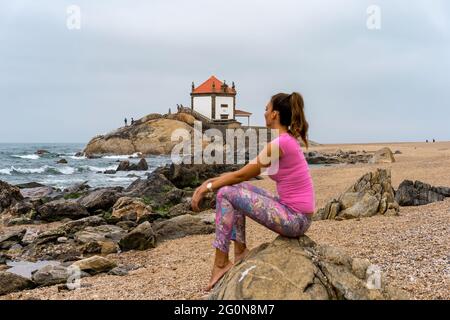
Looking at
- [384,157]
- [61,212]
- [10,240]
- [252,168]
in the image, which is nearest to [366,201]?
[252,168]

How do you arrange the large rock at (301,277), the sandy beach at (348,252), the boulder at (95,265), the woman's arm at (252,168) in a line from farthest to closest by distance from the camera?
1. the boulder at (95,265)
2. the sandy beach at (348,252)
3. the woman's arm at (252,168)
4. the large rock at (301,277)

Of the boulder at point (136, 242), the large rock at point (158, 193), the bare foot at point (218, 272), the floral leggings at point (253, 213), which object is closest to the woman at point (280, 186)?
the floral leggings at point (253, 213)

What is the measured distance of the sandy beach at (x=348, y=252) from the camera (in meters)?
5.79

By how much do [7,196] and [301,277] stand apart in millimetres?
16087

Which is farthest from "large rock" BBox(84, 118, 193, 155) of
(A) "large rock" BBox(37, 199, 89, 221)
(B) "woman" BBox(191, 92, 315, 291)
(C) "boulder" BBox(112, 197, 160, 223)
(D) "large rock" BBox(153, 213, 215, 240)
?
(B) "woman" BBox(191, 92, 315, 291)

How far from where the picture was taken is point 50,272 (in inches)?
288

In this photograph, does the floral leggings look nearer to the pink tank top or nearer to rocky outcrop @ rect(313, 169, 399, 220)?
the pink tank top

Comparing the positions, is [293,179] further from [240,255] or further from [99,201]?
[99,201]

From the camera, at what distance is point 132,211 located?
14211 mm

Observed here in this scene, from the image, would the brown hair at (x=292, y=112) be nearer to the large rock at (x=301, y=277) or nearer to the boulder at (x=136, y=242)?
the large rock at (x=301, y=277)

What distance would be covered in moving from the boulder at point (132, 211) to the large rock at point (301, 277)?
30.3 feet

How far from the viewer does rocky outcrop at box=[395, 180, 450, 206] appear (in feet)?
41.5

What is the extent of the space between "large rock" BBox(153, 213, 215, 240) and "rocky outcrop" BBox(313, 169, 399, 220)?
2.66 m
